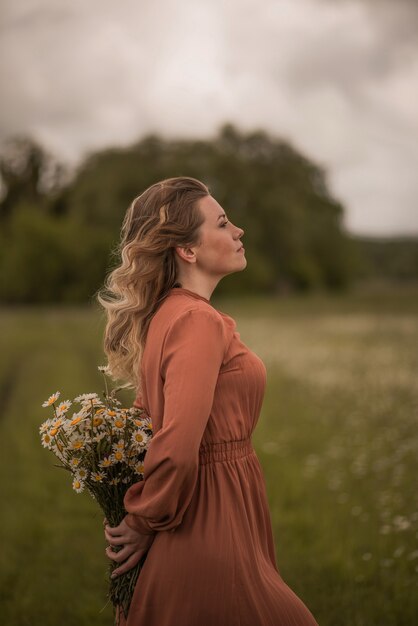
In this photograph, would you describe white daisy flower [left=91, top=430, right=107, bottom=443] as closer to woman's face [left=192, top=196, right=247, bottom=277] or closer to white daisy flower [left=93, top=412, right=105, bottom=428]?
white daisy flower [left=93, top=412, right=105, bottom=428]

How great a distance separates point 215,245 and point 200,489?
0.93 m

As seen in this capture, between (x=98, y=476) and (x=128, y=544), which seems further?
(x=98, y=476)

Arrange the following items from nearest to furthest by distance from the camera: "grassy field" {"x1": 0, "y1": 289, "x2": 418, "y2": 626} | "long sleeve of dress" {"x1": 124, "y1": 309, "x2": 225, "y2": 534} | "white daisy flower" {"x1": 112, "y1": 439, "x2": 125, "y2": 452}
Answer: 1. "long sleeve of dress" {"x1": 124, "y1": 309, "x2": 225, "y2": 534}
2. "white daisy flower" {"x1": 112, "y1": 439, "x2": 125, "y2": 452}
3. "grassy field" {"x1": 0, "y1": 289, "x2": 418, "y2": 626}

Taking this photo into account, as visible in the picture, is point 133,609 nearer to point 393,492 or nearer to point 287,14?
point 393,492

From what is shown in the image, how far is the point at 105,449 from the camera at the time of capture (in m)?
2.58

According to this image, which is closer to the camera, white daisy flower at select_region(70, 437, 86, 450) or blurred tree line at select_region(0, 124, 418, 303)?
white daisy flower at select_region(70, 437, 86, 450)

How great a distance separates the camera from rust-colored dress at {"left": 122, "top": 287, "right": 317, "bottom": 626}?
220cm

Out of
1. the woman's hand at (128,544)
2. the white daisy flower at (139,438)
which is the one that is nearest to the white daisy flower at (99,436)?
the white daisy flower at (139,438)

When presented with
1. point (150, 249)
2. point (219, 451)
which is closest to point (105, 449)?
point (219, 451)

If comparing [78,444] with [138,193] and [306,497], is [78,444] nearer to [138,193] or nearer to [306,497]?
[306,497]

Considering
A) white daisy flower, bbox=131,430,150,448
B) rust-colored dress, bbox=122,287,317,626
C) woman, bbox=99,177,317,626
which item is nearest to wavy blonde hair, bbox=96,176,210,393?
woman, bbox=99,177,317,626

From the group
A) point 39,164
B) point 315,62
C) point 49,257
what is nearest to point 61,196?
point 39,164

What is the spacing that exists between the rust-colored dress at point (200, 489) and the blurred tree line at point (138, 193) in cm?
3847

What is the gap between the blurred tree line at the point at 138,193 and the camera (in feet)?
149
